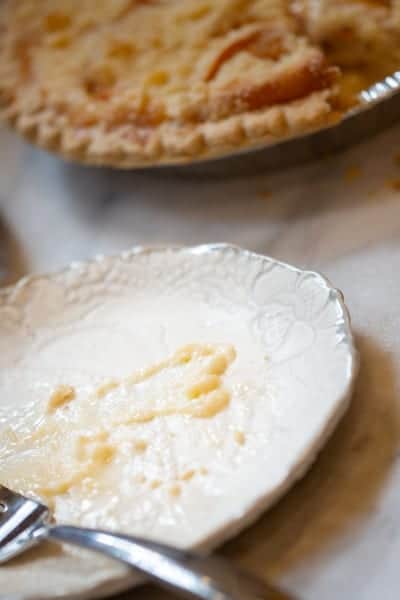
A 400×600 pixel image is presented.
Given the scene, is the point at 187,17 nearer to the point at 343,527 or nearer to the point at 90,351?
the point at 90,351

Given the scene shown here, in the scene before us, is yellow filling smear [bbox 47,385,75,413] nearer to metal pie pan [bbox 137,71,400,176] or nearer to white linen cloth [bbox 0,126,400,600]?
white linen cloth [bbox 0,126,400,600]

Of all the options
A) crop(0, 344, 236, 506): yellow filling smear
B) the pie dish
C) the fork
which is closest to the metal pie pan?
the pie dish

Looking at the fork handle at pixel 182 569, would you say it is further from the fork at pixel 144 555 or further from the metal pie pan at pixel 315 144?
the metal pie pan at pixel 315 144

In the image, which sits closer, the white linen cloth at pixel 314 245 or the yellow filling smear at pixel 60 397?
the white linen cloth at pixel 314 245

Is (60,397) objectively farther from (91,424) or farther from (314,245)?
(314,245)

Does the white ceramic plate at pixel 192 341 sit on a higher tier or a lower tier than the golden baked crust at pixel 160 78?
lower

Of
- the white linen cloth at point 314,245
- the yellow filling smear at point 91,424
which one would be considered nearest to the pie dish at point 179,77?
the white linen cloth at point 314,245

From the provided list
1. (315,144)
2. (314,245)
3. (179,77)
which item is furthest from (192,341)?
(179,77)
